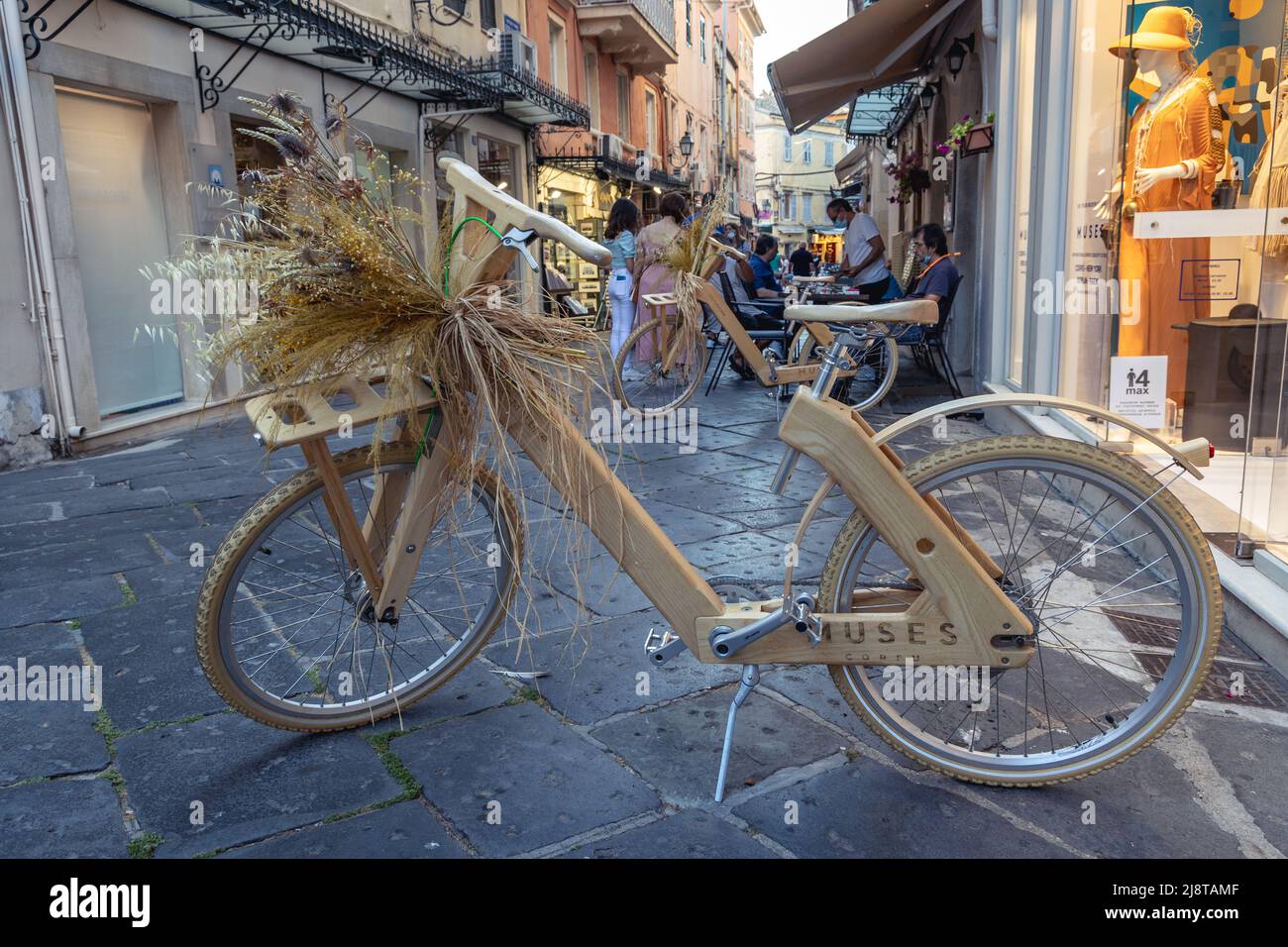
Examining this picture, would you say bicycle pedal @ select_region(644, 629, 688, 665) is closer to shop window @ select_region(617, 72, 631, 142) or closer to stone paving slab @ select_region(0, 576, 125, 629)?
stone paving slab @ select_region(0, 576, 125, 629)

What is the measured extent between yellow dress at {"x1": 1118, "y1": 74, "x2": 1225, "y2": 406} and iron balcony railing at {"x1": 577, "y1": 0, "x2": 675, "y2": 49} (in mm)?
16983

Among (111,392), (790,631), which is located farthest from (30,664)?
(111,392)

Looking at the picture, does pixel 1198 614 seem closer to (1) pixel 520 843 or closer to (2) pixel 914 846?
(2) pixel 914 846

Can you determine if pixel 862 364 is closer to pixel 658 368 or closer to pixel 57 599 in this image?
pixel 658 368

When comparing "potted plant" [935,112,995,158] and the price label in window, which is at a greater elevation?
"potted plant" [935,112,995,158]

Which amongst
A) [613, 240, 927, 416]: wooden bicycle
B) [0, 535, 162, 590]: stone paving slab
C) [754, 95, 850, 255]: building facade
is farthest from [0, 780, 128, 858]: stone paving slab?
[754, 95, 850, 255]: building facade

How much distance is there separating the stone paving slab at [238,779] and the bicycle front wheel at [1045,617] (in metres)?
1.09

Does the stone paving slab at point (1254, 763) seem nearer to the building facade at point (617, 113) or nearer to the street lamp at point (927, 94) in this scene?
the building facade at point (617, 113)

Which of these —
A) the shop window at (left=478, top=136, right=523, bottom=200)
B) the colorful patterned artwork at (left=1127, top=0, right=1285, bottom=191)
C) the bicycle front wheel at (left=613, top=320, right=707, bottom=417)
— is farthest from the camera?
the shop window at (left=478, top=136, right=523, bottom=200)

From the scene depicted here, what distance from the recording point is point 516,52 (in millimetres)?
14961

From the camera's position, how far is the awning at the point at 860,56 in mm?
8875

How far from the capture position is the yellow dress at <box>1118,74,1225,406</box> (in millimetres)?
4160

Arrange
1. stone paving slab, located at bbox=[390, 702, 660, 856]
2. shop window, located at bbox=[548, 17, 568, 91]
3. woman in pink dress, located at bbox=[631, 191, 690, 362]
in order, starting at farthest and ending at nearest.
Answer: shop window, located at bbox=[548, 17, 568, 91]
woman in pink dress, located at bbox=[631, 191, 690, 362]
stone paving slab, located at bbox=[390, 702, 660, 856]
